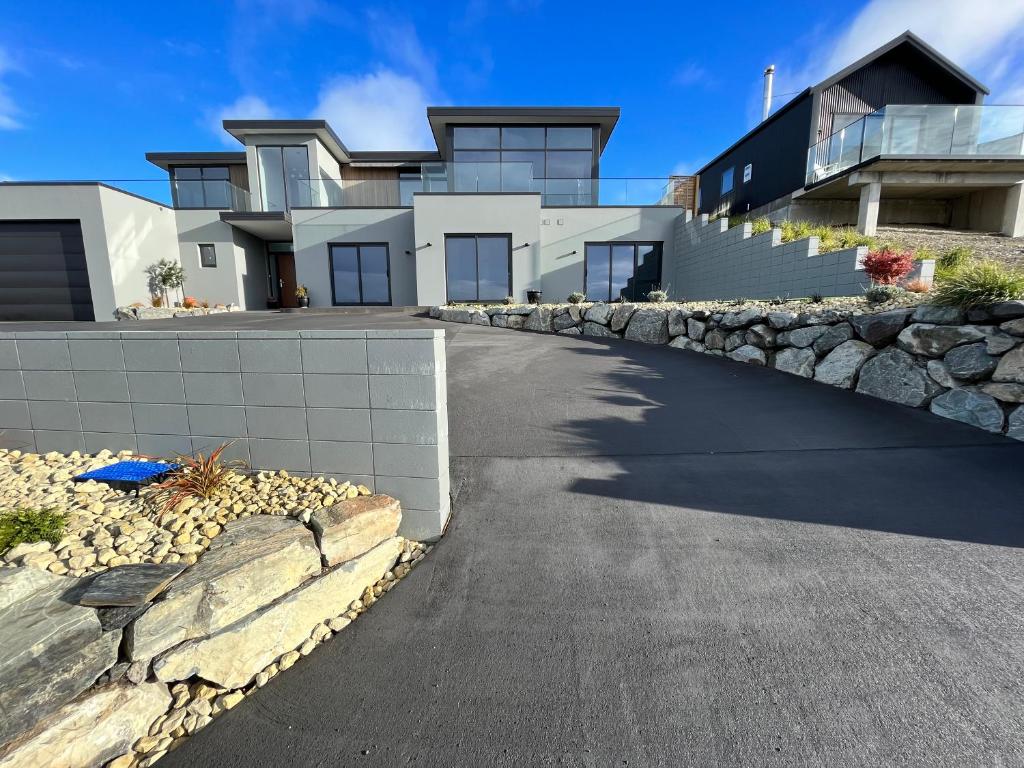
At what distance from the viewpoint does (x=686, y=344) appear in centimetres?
787

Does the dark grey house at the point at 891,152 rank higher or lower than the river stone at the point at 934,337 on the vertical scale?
higher

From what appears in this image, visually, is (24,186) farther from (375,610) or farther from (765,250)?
(765,250)

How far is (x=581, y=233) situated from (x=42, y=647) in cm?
1470

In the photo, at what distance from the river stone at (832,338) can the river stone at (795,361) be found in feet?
0.41

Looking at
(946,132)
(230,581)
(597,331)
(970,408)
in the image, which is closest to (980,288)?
(970,408)

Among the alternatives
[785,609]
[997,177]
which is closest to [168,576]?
[785,609]

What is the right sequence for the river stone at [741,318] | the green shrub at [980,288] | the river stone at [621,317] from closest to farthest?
the green shrub at [980,288] < the river stone at [741,318] < the river stone at [621,317]

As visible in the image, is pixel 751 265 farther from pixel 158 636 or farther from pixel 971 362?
pixel 158 636

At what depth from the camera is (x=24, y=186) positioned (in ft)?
40.9

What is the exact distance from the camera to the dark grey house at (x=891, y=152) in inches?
448

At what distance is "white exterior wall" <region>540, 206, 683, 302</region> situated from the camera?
14.5 m

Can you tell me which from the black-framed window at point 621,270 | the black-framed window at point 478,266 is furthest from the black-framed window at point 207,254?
the black-framed window at point 621,270

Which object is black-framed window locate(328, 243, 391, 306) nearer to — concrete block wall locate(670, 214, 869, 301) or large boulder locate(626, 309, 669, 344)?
large boulder locate(626, 309, 669, 344)

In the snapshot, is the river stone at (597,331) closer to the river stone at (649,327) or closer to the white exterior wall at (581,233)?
the river stone at (649,327)
